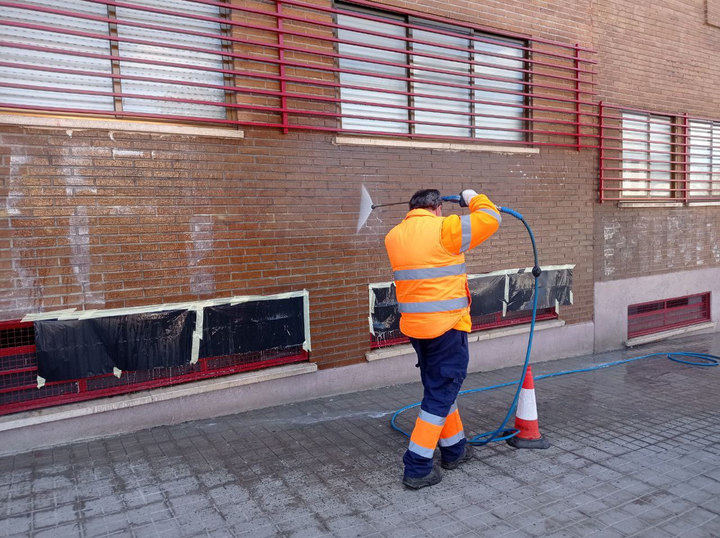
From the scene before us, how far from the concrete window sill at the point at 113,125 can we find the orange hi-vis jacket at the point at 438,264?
8.15ft

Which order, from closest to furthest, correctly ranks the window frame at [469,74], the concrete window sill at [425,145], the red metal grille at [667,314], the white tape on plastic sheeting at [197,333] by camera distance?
the white tape on plastic sheeting at [197,333] → the concrete window sill at [425,145] → the window frame at [469,74] → the red metal grille at [667,314]

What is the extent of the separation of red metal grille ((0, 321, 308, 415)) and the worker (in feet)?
8.02

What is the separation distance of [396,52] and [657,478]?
5144mm

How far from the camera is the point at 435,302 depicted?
3.95 metres

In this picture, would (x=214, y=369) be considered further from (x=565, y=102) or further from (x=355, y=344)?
(x=565, y=102)

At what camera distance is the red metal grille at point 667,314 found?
365 inches

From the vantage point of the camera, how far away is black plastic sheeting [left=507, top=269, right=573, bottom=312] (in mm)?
7547

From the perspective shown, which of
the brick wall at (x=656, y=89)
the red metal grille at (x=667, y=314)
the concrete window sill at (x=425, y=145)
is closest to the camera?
the concrete window sill at (x=425, y=145)

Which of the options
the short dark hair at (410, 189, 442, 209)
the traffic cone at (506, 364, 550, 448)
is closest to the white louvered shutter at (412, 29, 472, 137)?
the short dark hair at (410, 189, 442, 209)

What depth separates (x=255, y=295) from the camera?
18.8 ft

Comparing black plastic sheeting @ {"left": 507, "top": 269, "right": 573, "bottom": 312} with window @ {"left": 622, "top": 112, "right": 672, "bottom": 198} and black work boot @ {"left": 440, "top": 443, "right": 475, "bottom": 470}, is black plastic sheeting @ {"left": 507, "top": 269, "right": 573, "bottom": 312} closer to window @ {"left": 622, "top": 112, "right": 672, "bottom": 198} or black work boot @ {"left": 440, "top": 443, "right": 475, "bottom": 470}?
window @ {"left": 622, "top": 112, "right": 672, "bottom": 198}

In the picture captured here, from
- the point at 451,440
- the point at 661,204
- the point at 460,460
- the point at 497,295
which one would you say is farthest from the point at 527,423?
the point at 661,204

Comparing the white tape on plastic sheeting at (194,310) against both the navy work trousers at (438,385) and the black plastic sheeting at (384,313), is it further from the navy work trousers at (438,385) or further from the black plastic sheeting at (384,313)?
the navy work trousers at (438,385)

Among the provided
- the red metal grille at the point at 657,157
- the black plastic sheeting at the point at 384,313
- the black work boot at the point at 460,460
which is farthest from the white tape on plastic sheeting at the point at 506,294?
the black work boot at the point at 460,460
